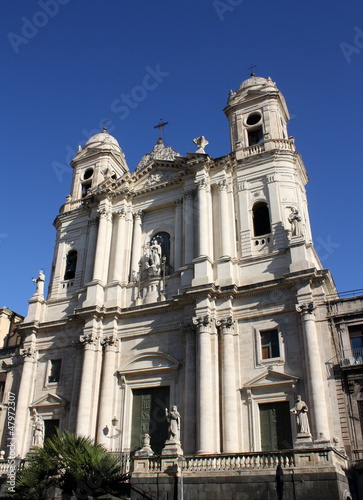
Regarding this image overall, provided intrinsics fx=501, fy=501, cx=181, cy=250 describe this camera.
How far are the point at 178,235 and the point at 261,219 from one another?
508cm

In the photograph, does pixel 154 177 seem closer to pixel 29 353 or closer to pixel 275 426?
pixel 29 353

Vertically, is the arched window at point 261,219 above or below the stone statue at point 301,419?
above

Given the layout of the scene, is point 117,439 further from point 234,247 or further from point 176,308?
point 234,247

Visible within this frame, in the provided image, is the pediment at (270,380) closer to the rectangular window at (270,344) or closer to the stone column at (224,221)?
the rectangular window at (270,344)

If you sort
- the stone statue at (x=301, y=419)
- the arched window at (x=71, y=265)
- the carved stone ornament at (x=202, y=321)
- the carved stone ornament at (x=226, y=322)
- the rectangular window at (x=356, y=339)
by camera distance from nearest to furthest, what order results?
the stone statue at (x=301, y=419), the rectangular window at (x=356, y=339), the carved stone ornament at (x=202, y=321), the carved stone ornament at (x=226, y=322), the arched window at (x=71, y=265)

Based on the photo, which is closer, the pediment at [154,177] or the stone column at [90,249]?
the stone column at [90,249]

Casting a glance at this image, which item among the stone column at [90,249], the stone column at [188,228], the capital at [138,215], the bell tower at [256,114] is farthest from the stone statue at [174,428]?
the bell tower at [256,114]

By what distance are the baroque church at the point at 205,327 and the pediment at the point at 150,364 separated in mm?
75

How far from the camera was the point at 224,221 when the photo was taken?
2862 centimetres

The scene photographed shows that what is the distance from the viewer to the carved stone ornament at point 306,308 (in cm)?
2337

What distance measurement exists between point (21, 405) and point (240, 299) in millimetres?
14228

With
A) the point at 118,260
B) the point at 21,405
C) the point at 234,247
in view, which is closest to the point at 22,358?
the point at 21,405

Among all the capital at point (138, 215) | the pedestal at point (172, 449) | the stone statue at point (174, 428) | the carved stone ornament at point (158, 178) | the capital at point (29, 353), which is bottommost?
the pedestal at point (172, 449)

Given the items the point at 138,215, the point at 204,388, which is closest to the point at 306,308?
the point at 204,388
